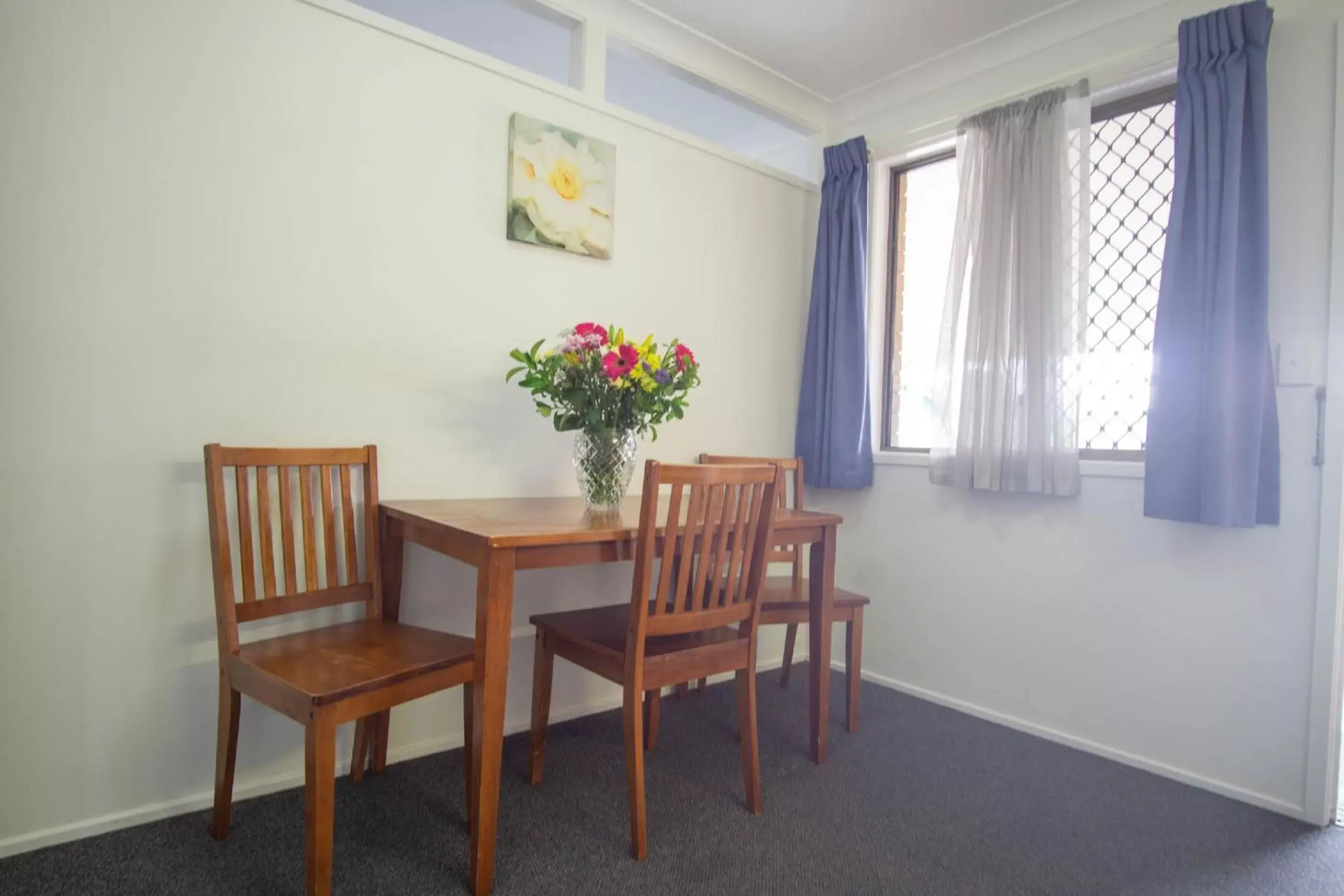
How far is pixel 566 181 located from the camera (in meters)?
2.40

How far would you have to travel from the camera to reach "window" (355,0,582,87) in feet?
8.20

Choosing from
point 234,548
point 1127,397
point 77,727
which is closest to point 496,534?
point 234,548

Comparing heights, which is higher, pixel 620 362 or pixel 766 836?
pixel 620 362

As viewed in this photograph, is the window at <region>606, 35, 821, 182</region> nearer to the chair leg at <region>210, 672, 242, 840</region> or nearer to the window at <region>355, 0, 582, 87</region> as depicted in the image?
the window at <region>355, 0, 582, 87</region>

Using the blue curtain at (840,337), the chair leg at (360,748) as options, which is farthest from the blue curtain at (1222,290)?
the chair leg at (360,748)

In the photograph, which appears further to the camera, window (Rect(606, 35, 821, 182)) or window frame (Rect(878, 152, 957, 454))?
window frame (Rect(878, 152, 957, 454))

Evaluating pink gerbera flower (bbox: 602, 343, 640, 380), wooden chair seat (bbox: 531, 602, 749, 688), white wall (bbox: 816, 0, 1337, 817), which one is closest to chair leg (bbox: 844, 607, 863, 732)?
white wall (bbox: 816, 0, 1337, 817)

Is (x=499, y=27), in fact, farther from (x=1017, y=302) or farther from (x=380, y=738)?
(x=380, y=738)

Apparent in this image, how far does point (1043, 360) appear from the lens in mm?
2422

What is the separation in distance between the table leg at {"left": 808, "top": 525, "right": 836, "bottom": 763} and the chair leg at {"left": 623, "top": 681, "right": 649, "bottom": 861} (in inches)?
27.2

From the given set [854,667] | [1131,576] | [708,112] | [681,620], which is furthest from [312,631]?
[708,112]

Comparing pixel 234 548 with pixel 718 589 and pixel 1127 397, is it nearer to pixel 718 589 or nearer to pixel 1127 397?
pixel 718 589

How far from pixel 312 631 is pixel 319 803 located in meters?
0.55

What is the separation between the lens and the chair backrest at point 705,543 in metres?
1.67
